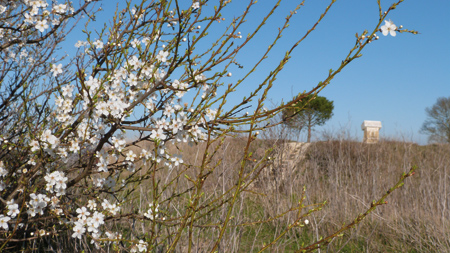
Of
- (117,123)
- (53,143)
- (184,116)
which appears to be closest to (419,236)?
(184,116)

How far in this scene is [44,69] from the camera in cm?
450

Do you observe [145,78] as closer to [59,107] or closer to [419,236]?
[59,107]

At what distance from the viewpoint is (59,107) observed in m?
2.34

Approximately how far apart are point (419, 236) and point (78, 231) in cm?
341

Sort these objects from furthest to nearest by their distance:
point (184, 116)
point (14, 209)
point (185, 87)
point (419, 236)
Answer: point (419, 236) < point (14, 209) < point (185, 87) < point (184, 116)

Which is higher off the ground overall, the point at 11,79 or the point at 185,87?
the point at 11,79

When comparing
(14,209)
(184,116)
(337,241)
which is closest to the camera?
(184,116)

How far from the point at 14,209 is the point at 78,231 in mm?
566

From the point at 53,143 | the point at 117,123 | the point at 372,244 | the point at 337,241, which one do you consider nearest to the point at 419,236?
A: the point at 372,244

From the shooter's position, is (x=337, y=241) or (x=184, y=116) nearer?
(x=184, y=116)

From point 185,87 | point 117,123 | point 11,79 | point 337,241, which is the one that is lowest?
point 337,241

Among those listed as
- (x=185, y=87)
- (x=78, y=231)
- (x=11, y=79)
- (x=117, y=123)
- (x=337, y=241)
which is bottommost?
(x=337, y=241)

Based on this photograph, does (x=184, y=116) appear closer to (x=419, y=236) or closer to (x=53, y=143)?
(x=53, y=143)

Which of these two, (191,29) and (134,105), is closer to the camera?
(134,105)
